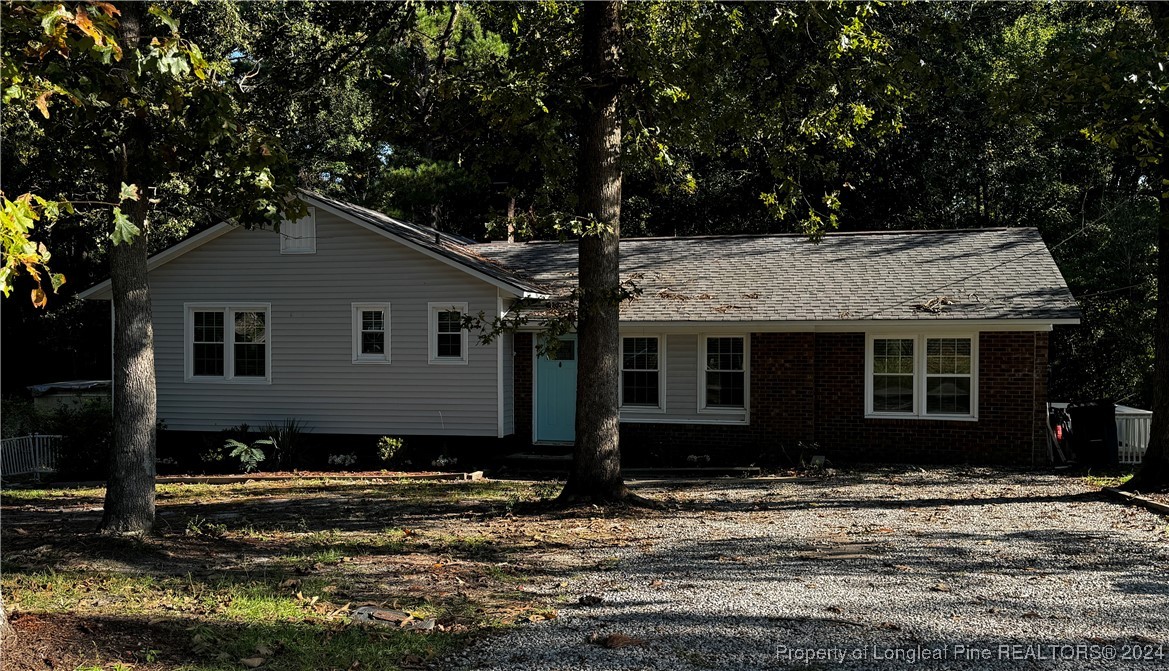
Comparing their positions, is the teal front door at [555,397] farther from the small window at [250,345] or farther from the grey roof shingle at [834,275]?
the small window at [250,345]

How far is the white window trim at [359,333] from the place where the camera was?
1925cm

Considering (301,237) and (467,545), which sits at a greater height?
(301,237)

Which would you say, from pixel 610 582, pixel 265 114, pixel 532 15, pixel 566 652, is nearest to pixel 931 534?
pixel 610 582

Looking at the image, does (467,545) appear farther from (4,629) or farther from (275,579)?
(4,629)

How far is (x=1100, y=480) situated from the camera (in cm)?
1489

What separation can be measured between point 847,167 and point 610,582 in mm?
23801

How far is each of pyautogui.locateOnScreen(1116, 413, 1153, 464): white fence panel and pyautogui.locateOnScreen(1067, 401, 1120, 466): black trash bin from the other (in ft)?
1.00

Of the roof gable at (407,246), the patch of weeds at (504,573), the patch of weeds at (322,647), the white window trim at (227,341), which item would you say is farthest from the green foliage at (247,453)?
the patch of weeds at (322,647)

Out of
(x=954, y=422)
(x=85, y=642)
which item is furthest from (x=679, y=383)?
(x=85, y=642)

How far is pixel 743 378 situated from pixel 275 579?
12.0m

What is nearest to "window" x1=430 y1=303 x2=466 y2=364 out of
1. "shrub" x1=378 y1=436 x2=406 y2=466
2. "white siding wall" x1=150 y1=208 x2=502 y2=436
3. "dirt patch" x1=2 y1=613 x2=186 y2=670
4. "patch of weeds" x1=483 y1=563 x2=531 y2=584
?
"white siding wall" x1=150 y1=208 x2=502 y2=436

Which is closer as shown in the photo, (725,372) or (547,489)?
(547,489)

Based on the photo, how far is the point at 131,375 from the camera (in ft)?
32.7

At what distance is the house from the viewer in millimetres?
17484
